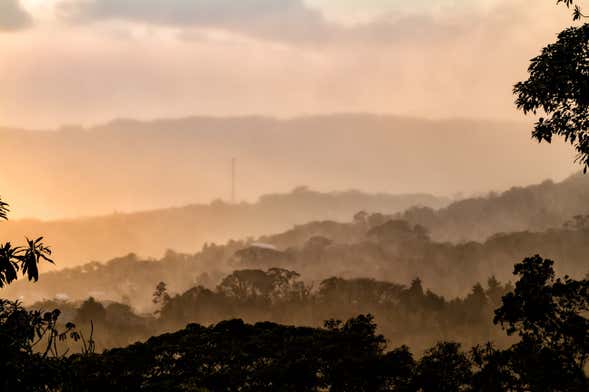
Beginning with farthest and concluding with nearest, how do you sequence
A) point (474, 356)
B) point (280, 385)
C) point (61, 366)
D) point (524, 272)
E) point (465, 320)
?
point (465, 320), point (280, 385), point (474, 356), point (524, 272), point (61, 366)

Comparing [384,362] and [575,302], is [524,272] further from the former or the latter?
[384,362]

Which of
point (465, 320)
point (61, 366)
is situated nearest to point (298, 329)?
point (61, 366)

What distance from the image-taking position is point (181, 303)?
589 feet

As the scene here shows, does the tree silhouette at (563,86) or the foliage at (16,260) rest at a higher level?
the tree silhouette at (563,86)

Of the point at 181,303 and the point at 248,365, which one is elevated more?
the point at 181,303

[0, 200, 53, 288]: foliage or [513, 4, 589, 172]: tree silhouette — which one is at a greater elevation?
[513, 4, 589, 172]: tree silhouette

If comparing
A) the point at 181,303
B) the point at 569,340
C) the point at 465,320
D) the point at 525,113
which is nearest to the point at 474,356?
the point at 569,340

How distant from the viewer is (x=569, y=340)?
24.6 metres

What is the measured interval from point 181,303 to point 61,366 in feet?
547

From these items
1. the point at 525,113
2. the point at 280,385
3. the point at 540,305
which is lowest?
the point at 280,385

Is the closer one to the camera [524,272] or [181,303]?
[524,272]

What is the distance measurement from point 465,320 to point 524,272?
149261 mm

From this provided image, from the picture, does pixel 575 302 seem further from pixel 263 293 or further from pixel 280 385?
pixel 263 293

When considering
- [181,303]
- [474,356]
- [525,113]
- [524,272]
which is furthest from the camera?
[181,303]
